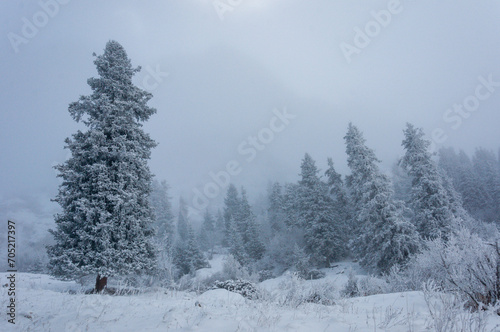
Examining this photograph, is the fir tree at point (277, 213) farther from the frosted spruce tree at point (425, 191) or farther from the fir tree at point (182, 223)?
the frosted spruce tree at point (425, 191)

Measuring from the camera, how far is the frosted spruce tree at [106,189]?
10.6 m

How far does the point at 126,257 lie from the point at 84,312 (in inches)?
238

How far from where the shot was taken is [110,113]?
1263cm

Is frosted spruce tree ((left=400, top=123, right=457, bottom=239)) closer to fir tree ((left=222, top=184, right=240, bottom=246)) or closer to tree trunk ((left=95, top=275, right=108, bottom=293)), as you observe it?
tree trunk ((left=95, top=275, right=108, bottom=293))

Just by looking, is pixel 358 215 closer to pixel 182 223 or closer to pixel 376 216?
pixel 376 216

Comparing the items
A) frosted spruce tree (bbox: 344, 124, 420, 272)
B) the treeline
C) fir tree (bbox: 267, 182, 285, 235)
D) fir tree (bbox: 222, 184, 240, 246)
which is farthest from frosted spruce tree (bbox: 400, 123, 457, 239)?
fir tree (bbox: 222, 184, 240, 246)

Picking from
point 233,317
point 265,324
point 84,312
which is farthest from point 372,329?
point 84,312

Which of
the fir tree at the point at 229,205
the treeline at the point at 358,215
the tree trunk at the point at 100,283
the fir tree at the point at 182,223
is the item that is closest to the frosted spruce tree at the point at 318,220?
the treeline at the point at 358,215

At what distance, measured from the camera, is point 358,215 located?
27.0 meters

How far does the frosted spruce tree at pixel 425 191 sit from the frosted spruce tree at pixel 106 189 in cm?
2404

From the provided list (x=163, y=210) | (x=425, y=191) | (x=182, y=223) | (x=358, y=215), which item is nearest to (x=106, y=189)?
(x=358, y=215)

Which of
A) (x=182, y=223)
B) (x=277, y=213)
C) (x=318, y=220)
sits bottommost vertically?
(x=318, y=220)

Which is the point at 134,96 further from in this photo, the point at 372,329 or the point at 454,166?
the point at 454,166

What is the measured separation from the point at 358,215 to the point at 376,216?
2835 mm
